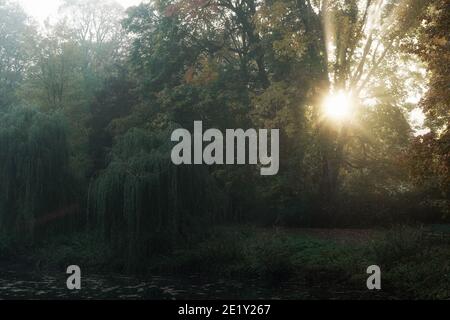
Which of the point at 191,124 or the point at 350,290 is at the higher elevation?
the point at 191,124

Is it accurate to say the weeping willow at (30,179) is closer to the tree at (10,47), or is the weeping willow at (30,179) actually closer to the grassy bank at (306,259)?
the grassy bank at (306,259)

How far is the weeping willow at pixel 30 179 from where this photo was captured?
20.8 metres

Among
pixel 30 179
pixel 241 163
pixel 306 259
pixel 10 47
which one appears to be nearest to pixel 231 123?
pixel 241 163

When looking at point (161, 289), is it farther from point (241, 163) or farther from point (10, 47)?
point (10, 47)

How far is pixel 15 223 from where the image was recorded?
20859 millimetres

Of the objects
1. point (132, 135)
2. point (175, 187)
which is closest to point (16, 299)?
point (175, 187)

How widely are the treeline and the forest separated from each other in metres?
0.07

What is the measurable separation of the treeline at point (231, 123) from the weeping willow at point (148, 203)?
0.04 metres

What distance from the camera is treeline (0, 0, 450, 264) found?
18094mm

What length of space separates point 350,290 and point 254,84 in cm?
1463

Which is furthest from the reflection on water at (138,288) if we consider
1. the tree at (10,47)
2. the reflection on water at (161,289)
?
→ the tree at (10,47)

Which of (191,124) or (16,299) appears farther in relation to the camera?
(191,124)

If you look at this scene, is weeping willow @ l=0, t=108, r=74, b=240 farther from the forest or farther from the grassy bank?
the grassy bank

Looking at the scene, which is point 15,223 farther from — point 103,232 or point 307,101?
point 307,101
